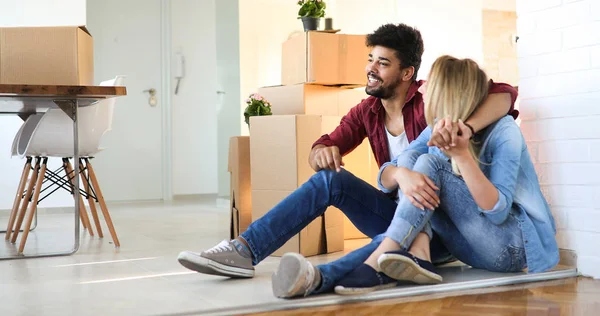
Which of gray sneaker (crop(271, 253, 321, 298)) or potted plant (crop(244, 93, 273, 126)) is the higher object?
potted plant (crop(244, 93, 273, 126))

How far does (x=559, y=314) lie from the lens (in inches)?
73.4

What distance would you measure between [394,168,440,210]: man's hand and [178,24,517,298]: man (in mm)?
17

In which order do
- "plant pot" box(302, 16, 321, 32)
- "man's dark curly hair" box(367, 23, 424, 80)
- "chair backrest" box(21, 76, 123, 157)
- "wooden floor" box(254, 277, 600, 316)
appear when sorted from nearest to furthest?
1. "wooden floor" box(254, 277, 600, 316)
2. "man's dark curly hair" box(367, 23, 424, 80)
3. "plant pot" box(302, 16, 321, 32)
4. "chair backrest" box(21, 76, 123, 157)

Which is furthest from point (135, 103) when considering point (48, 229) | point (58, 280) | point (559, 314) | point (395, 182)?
point (559, 314)

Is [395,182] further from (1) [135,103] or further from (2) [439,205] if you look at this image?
(1) [135,103]

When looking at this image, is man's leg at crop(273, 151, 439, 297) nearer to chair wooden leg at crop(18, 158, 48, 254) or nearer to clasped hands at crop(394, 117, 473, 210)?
clasped hands at crop(394, 117, 473, 210)

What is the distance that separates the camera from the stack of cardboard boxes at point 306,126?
3000 mm

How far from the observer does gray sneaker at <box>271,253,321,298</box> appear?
1941 mm

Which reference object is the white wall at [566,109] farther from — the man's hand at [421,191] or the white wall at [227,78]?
the white wall at [227,78]

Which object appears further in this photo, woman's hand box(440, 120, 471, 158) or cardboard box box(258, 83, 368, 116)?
cardboard box box(258, 83, 368, 116)

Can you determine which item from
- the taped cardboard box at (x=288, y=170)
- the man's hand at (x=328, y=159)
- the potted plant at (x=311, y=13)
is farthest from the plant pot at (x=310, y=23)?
the man's hand at (x=328, y=159)

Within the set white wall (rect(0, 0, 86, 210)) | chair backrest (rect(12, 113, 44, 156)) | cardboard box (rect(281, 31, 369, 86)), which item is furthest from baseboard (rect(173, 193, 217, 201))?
cardboard box (rect(281, 31, 369, 86))

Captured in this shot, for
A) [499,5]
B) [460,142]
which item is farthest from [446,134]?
[499,5]

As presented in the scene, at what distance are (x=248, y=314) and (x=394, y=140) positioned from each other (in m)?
0.85
